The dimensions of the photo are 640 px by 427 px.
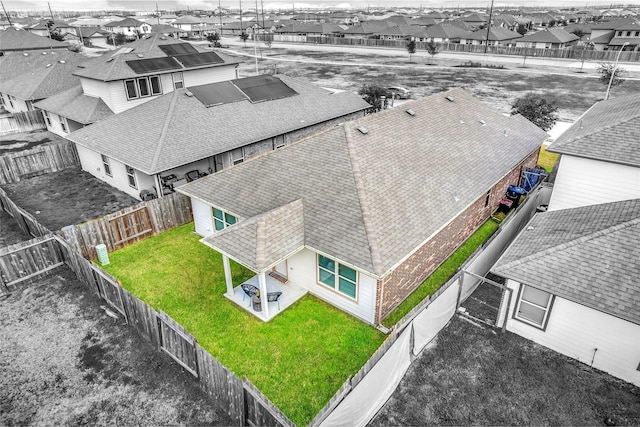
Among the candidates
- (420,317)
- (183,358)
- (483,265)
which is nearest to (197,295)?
(183,358)

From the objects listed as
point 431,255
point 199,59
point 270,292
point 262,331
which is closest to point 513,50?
point 199,59

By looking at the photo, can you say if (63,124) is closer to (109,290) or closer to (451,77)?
(109,290)

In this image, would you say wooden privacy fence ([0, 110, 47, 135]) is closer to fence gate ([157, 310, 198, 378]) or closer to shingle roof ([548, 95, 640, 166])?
fence gate ([157, 310, 198, 378])

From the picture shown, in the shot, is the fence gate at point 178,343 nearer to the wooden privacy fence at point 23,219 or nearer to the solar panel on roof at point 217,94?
the wooden privacy fence at point 23,219

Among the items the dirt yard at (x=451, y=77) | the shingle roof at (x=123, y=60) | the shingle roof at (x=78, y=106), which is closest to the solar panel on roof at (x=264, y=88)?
the shingle roof at (x=123, y=60)

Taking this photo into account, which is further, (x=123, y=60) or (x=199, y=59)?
(x=199, y=59)

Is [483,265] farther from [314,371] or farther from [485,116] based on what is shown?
[485,116]
